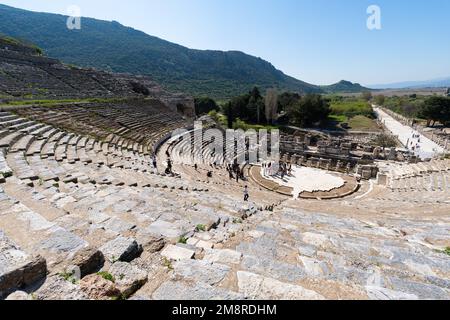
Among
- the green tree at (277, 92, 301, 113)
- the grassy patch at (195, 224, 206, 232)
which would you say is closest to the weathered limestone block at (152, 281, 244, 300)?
the grassy patch at (195, 224, 206, 232)

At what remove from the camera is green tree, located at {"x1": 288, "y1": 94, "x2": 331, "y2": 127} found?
155 ft

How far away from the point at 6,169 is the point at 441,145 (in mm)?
42322

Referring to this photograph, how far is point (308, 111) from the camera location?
47188 millimetres

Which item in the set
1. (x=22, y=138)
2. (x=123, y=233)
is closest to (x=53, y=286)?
(x=123, y=233)

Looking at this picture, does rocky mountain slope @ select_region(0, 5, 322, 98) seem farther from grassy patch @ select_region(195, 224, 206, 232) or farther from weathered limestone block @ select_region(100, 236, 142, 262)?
weathered limestone block @ select_region(100, 236, 142, 262)

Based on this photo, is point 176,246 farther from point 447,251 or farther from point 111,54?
point 111,54

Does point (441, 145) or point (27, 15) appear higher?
point (27, 15)

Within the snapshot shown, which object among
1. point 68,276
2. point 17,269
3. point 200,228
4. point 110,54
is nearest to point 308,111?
point 200,228

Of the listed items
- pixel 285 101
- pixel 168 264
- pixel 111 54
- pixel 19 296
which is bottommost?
pixel 168 264

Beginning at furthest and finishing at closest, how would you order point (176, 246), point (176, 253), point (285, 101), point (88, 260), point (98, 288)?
1. point (285, 101)
2. point (176, 246)
3. point (176, 253)
4. point (88, 260)
5. point (98, 288)

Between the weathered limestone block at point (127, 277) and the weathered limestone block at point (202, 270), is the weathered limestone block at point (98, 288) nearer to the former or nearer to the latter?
the weathered limestone block at point (127, 277)

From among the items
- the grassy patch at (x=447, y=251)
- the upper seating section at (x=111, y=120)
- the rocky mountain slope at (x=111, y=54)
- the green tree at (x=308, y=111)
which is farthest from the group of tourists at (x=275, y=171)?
the rocky mountain slope at (x=111, y=54)
